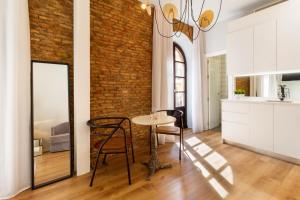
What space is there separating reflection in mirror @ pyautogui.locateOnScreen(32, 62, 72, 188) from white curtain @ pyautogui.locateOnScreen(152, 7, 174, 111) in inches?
69.1

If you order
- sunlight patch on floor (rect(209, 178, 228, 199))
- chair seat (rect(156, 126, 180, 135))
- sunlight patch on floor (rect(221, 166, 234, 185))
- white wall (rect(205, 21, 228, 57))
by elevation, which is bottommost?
sunlight patch on floor (rect(209, 178, 228, 199))

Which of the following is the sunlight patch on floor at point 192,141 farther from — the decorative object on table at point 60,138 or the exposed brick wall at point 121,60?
the decorative object on table at point 60,138

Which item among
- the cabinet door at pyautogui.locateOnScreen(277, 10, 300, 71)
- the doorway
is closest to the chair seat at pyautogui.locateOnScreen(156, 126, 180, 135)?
the cabinet door at pyautogui.locateOnScreen(277, 10, 300, 71)

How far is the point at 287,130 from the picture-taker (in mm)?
2926

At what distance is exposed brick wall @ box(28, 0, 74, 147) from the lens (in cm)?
236

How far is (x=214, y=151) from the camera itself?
344 centimetres

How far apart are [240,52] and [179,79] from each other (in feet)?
6.08

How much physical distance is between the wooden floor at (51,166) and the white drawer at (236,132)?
3084mm

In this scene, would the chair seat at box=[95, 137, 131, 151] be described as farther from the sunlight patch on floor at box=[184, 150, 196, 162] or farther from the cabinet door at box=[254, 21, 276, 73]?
the cabinet door at box=[254, 21, 276, 73]

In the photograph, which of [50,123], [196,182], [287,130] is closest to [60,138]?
[50,123]

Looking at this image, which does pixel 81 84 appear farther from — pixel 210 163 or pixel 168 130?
pixel 210 163

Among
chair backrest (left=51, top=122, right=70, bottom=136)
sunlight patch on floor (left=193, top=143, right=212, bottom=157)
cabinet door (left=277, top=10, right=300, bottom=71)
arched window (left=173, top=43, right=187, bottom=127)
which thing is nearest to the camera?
chair backrest (left=51, top=122, right=70, bottom=136)

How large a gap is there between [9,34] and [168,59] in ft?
9.06

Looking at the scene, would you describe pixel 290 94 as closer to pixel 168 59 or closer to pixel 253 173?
pixel 253 173
